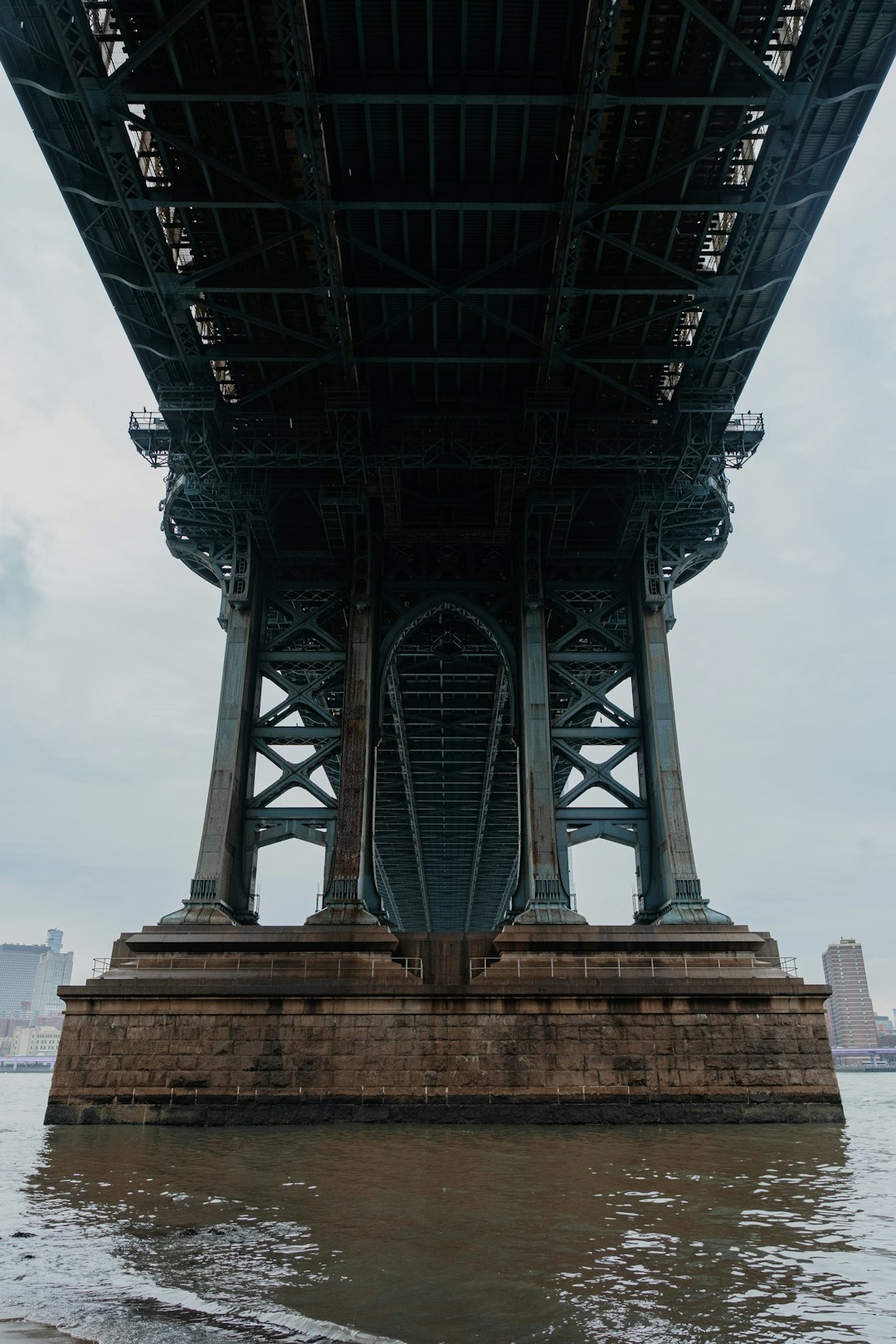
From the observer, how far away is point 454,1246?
880cm

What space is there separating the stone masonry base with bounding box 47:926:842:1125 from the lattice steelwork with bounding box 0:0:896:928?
15.7 feet

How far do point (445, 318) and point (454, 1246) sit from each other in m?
25.0

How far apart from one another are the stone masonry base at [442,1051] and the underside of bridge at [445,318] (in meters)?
2.42

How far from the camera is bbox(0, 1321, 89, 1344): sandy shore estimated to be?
18.6ft

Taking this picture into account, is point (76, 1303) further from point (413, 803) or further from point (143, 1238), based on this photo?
point (413, 803)

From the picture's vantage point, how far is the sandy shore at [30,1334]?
5672 mm

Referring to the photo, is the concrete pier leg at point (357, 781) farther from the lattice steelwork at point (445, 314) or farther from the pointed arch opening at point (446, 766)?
the pointed arch opening at point (446, 766)

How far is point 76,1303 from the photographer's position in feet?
22.5

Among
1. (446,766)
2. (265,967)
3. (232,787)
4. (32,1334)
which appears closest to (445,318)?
(232,787)

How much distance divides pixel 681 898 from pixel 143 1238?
21772 millimetres

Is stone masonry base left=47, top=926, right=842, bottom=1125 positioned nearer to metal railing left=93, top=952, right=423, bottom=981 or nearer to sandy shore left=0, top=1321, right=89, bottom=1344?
metal railing left=93, top=952, right=423, bottom=981

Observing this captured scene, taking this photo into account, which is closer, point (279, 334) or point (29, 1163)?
point (29, 1163)

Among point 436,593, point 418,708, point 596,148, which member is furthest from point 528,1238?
point 418,708

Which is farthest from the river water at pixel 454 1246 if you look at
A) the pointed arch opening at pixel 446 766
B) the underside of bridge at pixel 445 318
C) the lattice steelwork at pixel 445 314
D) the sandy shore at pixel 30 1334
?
the pointed arch opening at pixel 446 766
